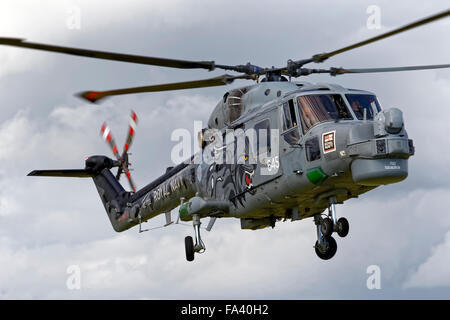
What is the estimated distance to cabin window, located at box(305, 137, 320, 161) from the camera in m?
15.2

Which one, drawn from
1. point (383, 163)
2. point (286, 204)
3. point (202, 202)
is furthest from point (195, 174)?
point (383, 163)

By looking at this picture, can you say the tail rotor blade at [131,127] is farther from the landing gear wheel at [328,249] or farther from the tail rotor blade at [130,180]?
the landing gear wheel at [328,249]

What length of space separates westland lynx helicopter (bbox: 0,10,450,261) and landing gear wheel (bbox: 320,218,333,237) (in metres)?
0.02

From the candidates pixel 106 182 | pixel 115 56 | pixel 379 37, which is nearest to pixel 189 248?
pixel 115 56

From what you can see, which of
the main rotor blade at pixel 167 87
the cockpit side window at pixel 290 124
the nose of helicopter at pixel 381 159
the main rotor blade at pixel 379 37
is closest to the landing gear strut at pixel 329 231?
the nose of helicopter at pixel 381 159

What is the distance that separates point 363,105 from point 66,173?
493 inches

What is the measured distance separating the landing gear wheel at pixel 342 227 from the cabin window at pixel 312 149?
1.65 meters

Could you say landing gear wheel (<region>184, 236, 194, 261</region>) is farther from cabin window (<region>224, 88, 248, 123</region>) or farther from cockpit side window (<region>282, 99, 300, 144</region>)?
cockpit side window (<region>282, 99, 300, 144</region>)

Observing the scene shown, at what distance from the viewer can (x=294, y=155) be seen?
1570 cm

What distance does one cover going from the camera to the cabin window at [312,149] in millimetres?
15211

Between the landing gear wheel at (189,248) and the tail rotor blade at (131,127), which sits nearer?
the landing gear wheel at (189,248)

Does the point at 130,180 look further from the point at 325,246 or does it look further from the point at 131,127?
the point at 325,246
